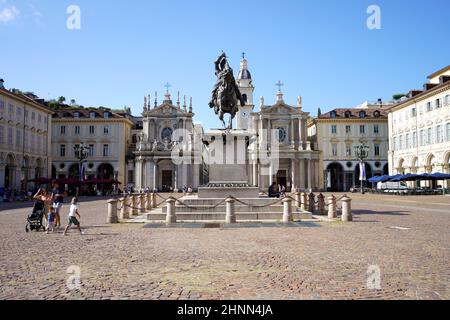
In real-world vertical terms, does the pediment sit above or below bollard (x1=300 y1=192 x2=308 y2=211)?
above

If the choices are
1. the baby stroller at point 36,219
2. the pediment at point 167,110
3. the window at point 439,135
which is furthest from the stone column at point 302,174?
the baby stroller at point 36,219

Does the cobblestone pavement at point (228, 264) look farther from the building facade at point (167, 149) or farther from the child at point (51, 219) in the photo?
the building facade at point (167, 149)

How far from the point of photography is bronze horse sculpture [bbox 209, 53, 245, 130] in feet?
61.4

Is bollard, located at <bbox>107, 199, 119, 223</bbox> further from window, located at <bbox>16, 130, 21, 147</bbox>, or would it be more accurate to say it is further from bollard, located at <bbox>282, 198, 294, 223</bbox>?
window, located at <bbox>16, 130, 21, 147</bbox>

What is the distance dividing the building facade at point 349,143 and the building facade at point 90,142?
37543 mm

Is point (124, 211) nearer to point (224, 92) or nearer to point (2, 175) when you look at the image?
point (224, 92)

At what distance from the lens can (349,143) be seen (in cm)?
7238

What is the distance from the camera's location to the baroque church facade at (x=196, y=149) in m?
68.1

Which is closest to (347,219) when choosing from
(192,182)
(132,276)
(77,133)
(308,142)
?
(132,276)

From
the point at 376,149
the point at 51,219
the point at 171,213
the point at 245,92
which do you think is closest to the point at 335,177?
the point at 376,149

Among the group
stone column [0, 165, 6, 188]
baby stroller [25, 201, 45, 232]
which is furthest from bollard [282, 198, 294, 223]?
stone column [0, 165, 6, 188]

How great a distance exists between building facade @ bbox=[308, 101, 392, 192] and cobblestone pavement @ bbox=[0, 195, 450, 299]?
6131 cm

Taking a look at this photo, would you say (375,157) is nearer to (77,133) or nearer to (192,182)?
(192,182)

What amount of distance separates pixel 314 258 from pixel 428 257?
2.55m
